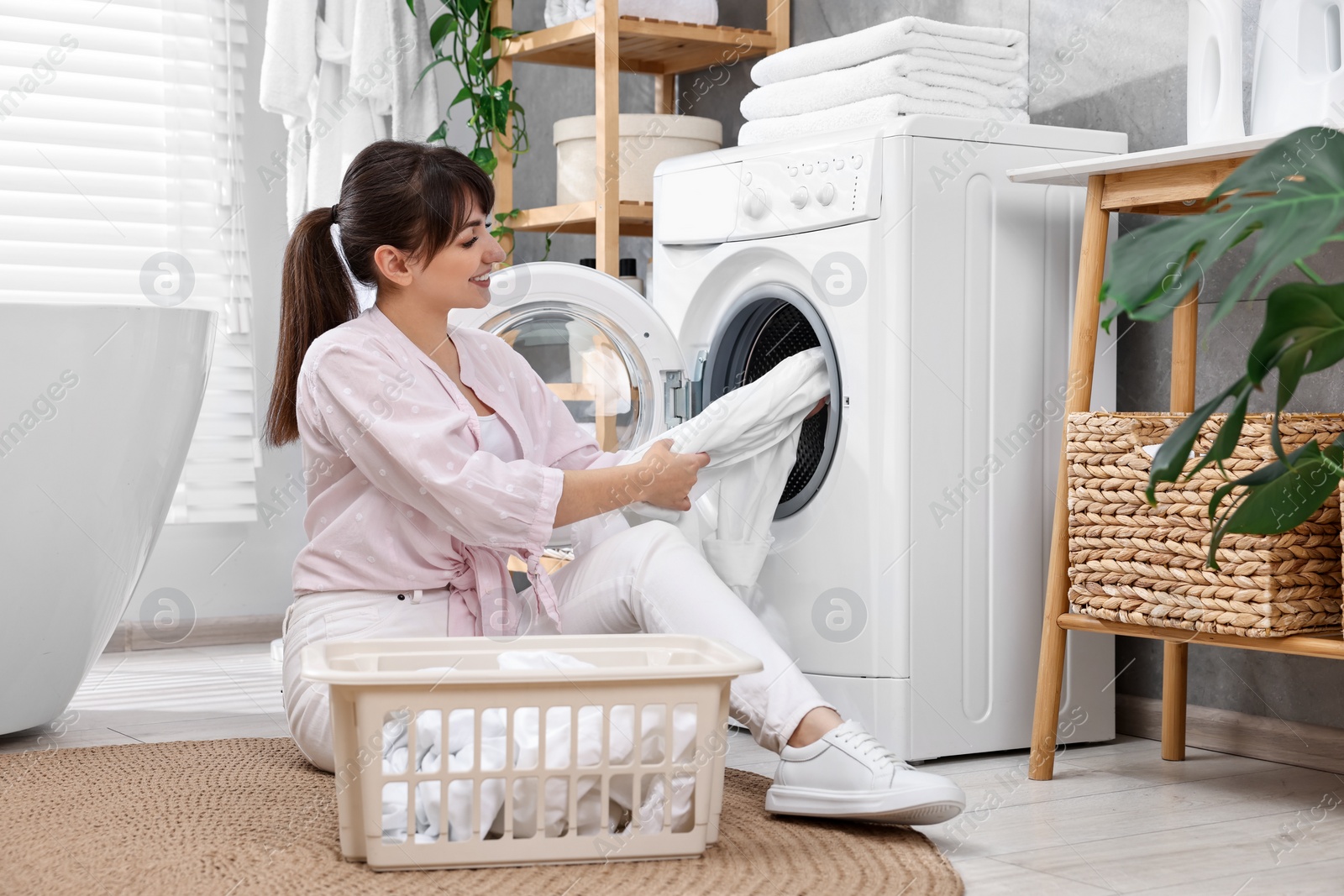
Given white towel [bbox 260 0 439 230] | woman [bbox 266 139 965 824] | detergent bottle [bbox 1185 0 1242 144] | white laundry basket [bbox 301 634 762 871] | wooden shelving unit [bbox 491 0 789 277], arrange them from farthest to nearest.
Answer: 1. white towel [bbox 260 0 439 230]
2. wooden shelving unit [bbox 491 0 789 277]
3. detergent bottle [bbox 1185 0 1242 144]
4. woman [bbox 266 139 965 824]
5. white laundry basket [bbox 301 634 762 871]

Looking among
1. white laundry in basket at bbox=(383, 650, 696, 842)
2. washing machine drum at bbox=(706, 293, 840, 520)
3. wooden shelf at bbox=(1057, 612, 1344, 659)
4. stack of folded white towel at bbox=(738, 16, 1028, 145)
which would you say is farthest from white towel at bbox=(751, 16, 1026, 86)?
white laundry in basket at bbox=(383, 650, 696, 842)

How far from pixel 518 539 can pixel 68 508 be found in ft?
2.83

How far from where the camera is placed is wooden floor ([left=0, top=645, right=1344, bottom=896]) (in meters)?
1.38

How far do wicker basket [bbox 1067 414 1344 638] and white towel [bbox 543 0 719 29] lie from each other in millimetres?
1317

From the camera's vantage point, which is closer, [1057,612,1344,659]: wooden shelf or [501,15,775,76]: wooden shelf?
[1057,612,1344,659]: wooden shelf

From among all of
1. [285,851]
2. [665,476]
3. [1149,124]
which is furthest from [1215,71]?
[285,851]

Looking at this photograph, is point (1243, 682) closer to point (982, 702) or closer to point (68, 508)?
point (982, 702)

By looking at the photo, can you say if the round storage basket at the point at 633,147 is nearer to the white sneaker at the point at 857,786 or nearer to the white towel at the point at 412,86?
the white towel at the point at 412,86

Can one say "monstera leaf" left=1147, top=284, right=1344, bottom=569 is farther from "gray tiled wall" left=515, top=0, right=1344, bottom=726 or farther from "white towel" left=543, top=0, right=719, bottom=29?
"white towel" left=543, top=0, right=719, bottom=29

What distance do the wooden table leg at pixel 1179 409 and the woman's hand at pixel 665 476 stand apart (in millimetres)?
692

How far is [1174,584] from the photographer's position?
66.6 inches

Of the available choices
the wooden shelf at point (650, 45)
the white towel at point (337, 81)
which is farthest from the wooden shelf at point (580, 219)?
the white towel at point (337, 81)

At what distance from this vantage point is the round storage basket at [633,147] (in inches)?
106

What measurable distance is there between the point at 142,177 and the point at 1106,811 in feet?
8.28
